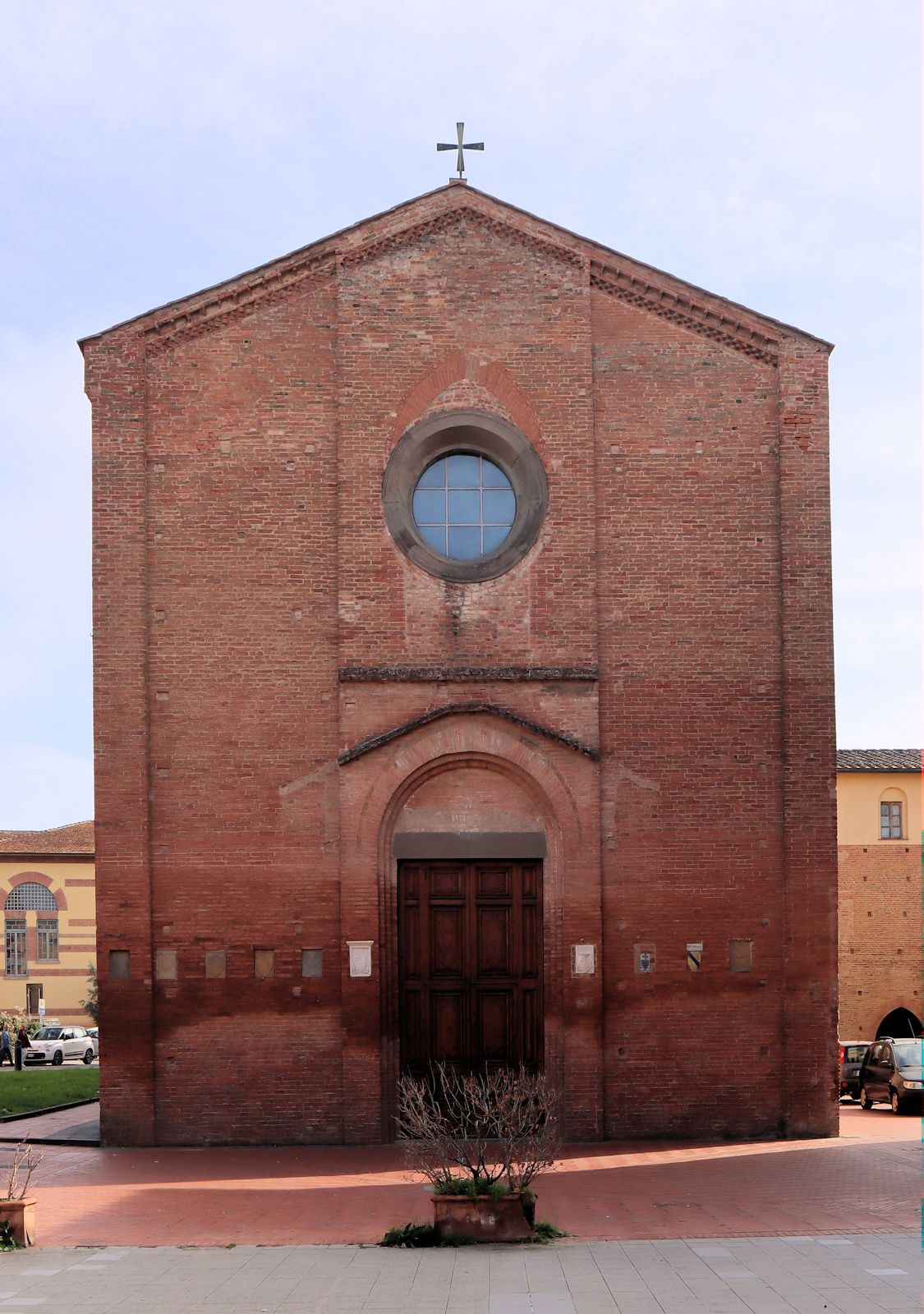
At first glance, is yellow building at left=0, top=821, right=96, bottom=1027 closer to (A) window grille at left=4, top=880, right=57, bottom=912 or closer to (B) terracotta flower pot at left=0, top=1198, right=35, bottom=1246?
(A) window grille at left=4, top=880, right=57, bottom=912

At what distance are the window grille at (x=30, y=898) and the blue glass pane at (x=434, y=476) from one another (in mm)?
41257

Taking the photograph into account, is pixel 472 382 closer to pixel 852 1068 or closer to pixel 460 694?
pixel 460 694

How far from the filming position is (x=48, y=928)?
54594 mm

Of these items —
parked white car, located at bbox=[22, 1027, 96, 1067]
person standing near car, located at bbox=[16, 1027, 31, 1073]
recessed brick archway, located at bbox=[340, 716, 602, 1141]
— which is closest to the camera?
recessed brick archway, located at bbox=[340, 716, 602, 1141]

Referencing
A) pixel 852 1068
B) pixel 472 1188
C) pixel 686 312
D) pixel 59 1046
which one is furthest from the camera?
pixel 59 1046

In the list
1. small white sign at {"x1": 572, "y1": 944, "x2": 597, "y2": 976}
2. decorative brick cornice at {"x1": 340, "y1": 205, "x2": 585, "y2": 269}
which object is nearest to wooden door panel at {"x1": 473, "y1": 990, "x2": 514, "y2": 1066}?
small white sign at {"x1": 572, "y1": 944, "x2": 597, "y2": 976}

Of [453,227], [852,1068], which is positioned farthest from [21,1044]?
[453,227]

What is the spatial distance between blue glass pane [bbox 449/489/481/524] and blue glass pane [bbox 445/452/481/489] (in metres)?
0.08

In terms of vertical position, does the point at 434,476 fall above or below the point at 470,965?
above

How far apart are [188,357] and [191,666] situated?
3.86 m

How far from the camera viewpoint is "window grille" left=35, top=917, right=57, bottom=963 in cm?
5450

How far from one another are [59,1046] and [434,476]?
3326cm

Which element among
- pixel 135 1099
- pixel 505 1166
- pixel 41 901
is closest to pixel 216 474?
pixel 135 1099

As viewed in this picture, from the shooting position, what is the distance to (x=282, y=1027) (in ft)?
54.9
